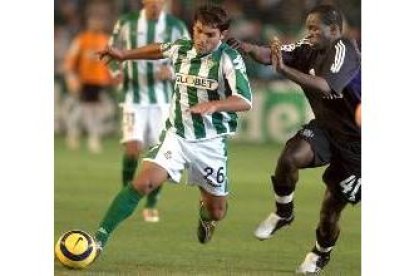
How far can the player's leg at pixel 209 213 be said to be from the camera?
299 inches

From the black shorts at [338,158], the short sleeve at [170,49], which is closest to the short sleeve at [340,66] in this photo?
the black shorts at [338,158]

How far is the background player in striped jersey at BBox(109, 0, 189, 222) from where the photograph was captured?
9.24 m

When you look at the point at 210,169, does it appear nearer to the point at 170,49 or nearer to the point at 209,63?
the point at 209,63

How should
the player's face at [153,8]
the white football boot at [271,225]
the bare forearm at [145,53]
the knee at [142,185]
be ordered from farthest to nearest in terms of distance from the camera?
the player's face at [153,8], the white football boot at [271,225], the bare forearm at [145,53], the knee at [142,185]

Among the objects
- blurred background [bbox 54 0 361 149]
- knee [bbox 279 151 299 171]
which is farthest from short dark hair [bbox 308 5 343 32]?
knee [bbox 279 151 299 171]

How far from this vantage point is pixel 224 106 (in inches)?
275

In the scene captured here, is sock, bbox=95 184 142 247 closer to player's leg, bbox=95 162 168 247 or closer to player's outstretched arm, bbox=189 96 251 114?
player's leg, bbox=95 162 168 247

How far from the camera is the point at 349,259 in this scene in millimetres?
7582

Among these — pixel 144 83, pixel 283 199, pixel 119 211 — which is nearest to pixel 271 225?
pixel 283 199

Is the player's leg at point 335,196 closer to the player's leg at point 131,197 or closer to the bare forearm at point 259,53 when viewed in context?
the bare forearm at point 259,53

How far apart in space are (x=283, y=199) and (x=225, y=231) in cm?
119

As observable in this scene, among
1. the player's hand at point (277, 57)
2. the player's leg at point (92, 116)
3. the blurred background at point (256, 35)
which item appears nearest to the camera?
the player's hand at point (277, 57)
